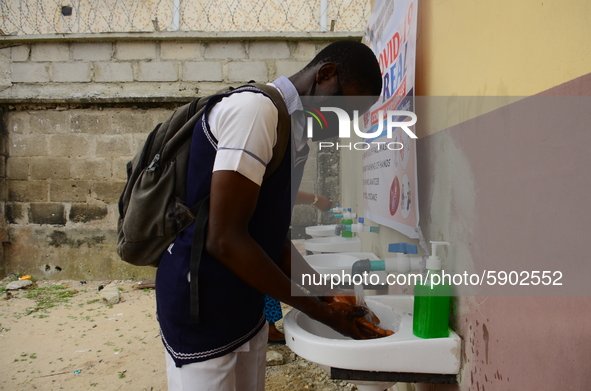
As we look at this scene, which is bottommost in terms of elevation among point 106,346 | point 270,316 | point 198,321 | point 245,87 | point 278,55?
point 106,346

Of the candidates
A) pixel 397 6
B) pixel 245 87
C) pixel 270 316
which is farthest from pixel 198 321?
pixel 270 316

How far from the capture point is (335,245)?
8.40 feet

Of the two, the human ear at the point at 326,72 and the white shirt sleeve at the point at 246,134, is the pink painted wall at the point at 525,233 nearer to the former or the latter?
the human ear at the point at 326,72

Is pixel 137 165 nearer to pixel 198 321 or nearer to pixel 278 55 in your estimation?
pixel 198 321

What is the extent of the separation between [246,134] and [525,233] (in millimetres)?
576

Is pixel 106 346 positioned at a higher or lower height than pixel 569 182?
lower

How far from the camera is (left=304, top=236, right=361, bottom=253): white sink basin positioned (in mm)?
2482

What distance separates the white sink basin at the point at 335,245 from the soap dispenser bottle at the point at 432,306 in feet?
4.72

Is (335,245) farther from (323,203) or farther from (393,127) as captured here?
(393,127)

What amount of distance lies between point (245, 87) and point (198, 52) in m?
3.46

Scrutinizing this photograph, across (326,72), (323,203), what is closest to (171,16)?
(323,203)

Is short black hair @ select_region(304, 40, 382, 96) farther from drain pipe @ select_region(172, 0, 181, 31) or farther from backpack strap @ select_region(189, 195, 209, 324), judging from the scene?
drain pipe @ select_region(172, 0, 181, 31)

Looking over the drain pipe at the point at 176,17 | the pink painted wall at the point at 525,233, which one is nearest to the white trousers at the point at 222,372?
the pink painted wall at the point at 525,233

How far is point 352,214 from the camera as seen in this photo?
2.87 meters
